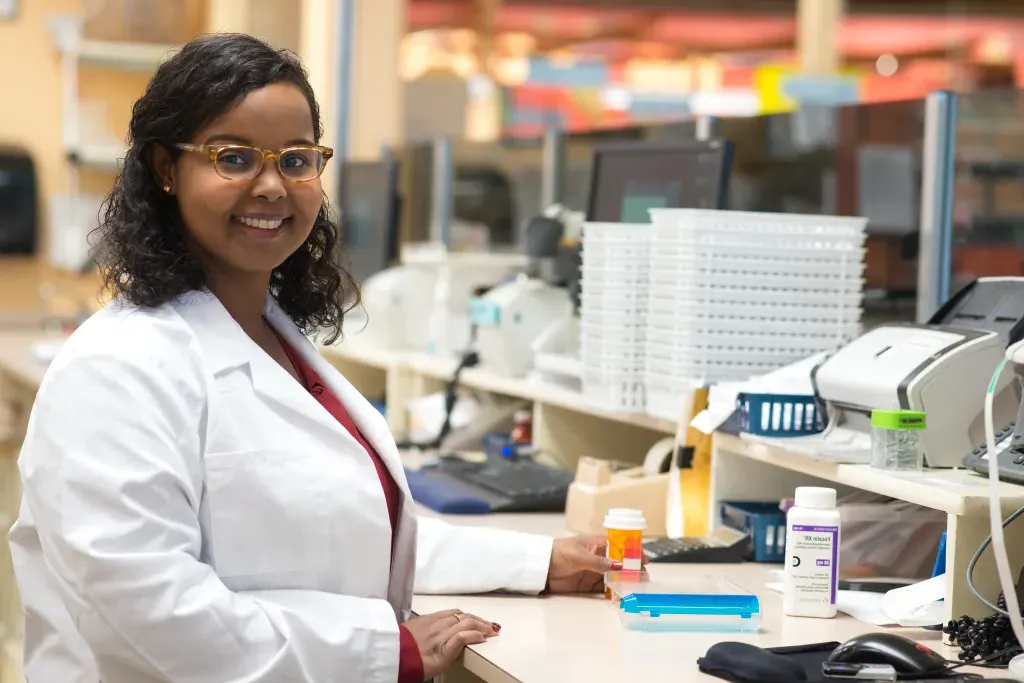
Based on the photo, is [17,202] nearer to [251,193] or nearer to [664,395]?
[664,395]

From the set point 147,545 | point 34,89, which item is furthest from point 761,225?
point 34,89

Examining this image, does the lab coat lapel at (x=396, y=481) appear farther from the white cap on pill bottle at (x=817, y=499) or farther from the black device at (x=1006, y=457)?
the black device at (x=1006, y=457)

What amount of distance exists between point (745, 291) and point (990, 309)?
0.40 metres

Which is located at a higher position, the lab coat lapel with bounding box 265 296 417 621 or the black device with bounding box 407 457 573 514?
the lab coat lapel with bounding box 265 296 417 621

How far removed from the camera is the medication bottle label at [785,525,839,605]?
1.67 meters

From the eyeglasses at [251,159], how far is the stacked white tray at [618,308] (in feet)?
2.74

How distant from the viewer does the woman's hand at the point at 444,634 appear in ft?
4.89

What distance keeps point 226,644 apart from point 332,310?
1.98 ft

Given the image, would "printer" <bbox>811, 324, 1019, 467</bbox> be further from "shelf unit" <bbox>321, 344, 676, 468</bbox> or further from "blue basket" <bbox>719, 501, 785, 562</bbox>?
"shelf unit" <bbox>321, 344, 676, 468</bbox>

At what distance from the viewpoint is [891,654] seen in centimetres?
138

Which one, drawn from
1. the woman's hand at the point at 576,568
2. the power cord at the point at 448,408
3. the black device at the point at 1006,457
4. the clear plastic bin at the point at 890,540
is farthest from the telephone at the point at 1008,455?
the power cord at the point at 448,408

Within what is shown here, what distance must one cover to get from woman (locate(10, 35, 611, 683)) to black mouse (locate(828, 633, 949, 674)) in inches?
16.2

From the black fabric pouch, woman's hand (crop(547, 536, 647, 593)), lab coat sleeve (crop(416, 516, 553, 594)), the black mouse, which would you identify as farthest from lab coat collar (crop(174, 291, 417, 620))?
the black mouse

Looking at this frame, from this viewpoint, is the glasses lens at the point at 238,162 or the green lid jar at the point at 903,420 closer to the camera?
the glasses lens at the point at 238,162
